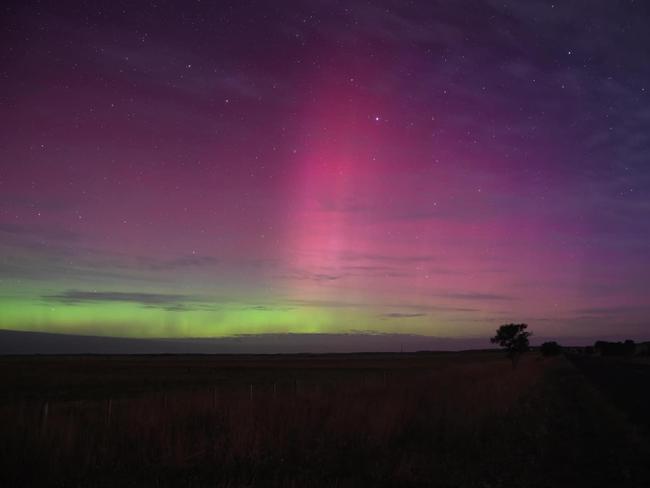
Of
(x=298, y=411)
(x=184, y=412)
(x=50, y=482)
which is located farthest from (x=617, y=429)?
(x=50, y=482)

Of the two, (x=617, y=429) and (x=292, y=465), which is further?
(x=617, y=429)

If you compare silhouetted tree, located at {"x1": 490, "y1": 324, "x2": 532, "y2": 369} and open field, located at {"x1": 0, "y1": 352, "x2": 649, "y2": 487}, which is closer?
open field, located at {"x1": 0, "y1": 352, "x2": 649, "y2": 487}

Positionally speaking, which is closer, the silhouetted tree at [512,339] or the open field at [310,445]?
the open field at [310,445]

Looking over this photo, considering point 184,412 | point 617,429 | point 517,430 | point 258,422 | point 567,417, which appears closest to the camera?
point 258,422

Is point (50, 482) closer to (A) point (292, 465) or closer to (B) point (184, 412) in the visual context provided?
(A) point (292, 465)

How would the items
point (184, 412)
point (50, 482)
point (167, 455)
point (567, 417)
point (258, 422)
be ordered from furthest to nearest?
1. point (567, 417)
2. point (184, 412)
3. point (258, 422)
4. point (167, 455)
5. point (50, 482)

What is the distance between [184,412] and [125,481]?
15.5 ft

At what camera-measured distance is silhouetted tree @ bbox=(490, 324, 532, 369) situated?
74.6 m

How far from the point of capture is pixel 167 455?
10.5 meters

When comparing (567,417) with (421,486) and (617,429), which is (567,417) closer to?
(617,429)

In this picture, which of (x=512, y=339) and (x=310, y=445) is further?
(x=512, y=339)

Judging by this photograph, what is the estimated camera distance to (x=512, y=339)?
7538cm

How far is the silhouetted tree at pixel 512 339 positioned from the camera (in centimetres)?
7462

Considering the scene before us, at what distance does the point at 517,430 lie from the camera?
15.3 m
